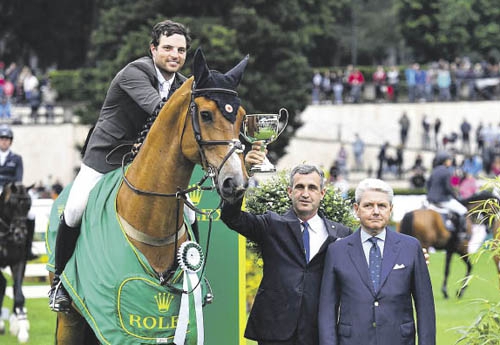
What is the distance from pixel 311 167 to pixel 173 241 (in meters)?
1.02

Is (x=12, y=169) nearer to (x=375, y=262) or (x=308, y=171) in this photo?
(x=308, y=171)

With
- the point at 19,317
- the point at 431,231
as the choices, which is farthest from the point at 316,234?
the point at 431,231

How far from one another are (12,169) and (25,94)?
103 ft

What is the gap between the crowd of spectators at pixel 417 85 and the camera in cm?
5028

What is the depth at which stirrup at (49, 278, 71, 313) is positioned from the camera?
7.91 meters

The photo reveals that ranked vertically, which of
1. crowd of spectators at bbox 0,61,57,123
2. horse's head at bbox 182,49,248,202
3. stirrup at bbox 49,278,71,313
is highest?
crowd of spectators at bbox 0,61,57,123

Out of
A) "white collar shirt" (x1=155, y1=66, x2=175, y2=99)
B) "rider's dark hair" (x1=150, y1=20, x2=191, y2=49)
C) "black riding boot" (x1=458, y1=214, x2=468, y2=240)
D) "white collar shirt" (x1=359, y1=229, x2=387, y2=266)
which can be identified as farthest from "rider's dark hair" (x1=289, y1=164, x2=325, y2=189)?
"black riding boot" (x1=458, y1=214, x2=468, y2=240)

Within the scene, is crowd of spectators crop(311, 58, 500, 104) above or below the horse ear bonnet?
above

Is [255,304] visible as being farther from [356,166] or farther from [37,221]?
[356,166]

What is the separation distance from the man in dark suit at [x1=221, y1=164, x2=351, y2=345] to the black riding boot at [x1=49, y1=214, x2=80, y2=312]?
130 cm

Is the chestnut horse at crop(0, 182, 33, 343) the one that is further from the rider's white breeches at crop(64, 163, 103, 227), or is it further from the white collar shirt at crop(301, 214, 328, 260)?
the white collar shirt at crop(301, 214, 328, 260)

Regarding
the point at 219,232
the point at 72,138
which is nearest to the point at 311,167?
the point at 219,232

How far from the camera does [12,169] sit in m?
14.1

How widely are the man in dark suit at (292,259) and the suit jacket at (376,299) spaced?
11.3 inches
